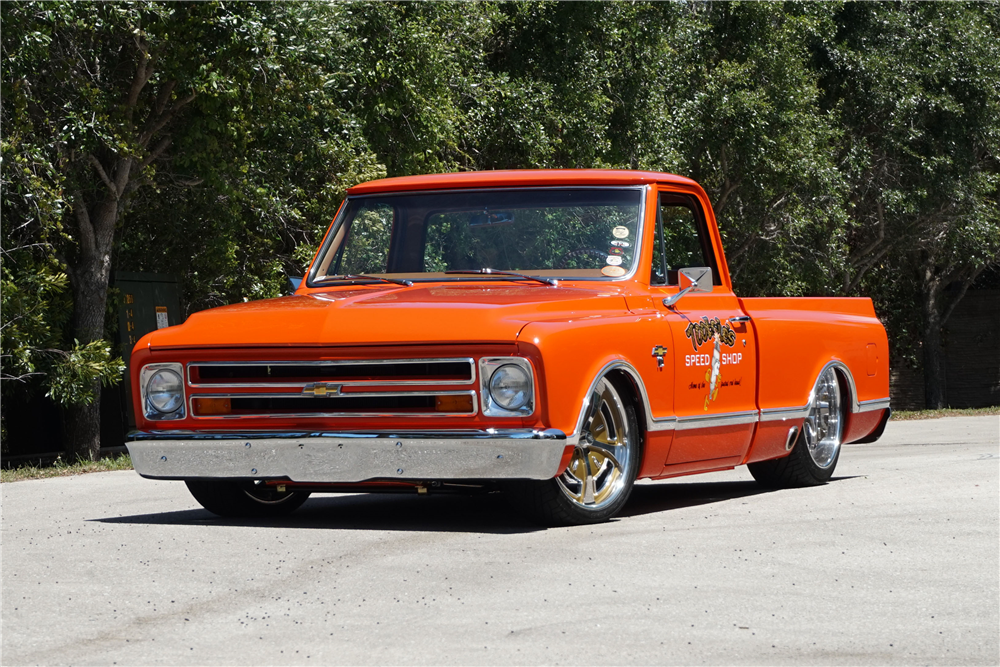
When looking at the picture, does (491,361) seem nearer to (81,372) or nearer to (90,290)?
(81,372)

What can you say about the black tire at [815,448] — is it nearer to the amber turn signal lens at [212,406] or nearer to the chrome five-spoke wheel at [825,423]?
the chrome five-spoke wheel at [825,423]

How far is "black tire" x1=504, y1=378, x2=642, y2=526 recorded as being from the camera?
7363 mm

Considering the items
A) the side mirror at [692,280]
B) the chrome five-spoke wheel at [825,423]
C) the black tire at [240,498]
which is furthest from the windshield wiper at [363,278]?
the chrome five-spoke wheel at [825,423]

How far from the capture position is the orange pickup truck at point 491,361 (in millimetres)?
7070

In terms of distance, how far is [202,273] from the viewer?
20078mm

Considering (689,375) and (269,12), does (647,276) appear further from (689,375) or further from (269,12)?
(269,12)

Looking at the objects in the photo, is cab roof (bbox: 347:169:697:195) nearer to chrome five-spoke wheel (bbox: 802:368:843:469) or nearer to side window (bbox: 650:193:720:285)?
side window (bbox: 650:193:720:285)

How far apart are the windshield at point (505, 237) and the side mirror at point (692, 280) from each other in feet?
1.09

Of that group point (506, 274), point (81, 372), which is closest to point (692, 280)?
point (506, 274)

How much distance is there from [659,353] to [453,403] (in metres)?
1.44

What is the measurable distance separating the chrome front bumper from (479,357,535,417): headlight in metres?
0.12

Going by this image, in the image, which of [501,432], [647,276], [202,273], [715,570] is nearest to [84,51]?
[202,273]

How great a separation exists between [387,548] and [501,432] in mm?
752

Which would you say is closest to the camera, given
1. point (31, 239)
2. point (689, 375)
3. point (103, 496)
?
point (689, 375)
